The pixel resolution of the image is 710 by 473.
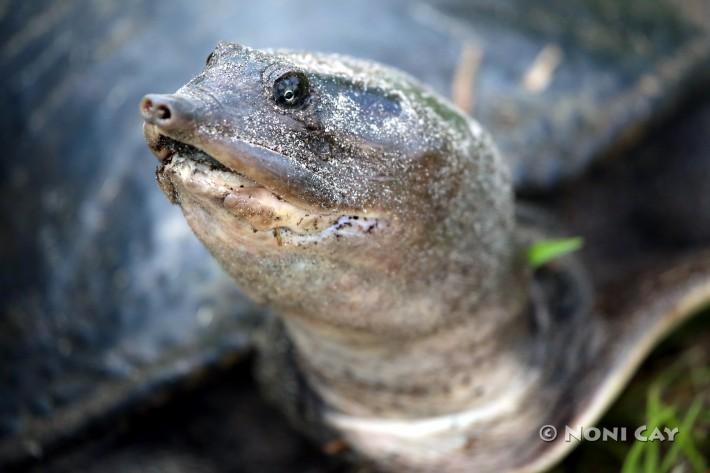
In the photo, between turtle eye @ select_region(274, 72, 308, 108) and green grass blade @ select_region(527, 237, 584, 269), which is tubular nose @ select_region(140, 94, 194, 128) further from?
green grass blade @ select_region(527, 237, 584, 269)

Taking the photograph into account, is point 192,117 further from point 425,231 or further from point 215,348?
point 215,348

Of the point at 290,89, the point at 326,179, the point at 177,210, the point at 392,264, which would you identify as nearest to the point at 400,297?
the point at 392,264

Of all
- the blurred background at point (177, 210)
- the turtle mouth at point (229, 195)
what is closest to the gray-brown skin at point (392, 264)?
the turtle mouth at point (229, 195)

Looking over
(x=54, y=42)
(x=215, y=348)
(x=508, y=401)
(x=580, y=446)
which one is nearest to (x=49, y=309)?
(x=215, y=348)

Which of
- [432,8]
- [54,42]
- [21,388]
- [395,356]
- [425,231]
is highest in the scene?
[432,8]

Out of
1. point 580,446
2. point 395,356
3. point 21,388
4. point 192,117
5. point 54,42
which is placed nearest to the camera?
point 192,117

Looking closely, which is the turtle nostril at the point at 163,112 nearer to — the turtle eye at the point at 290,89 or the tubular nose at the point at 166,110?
the tubular nose at the point at 166,110

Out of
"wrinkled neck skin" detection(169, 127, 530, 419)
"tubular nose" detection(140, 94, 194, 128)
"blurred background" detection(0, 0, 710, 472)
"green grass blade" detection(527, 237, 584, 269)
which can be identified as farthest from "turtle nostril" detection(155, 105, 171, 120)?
"blurred background" detection(0, 0, 710, 472)

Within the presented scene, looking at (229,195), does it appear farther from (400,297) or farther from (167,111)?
(400,297)
